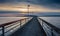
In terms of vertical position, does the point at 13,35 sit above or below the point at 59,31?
below

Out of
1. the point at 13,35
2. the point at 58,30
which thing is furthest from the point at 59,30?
the point at 13,35

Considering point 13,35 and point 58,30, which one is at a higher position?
point 58,30

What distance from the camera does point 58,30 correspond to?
545 cm

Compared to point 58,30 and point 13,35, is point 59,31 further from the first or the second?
point 13,35

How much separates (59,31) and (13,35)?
6095 millimetres

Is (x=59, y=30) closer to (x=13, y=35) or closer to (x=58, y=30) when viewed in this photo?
(x=58, y=30)

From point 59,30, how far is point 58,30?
0.04 metres

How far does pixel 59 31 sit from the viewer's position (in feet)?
17.7

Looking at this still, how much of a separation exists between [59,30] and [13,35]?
6.07 m

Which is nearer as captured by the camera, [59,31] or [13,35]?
[59,31]

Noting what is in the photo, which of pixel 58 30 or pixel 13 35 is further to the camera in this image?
pixel 13 35

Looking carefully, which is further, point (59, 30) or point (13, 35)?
point (13, 35)

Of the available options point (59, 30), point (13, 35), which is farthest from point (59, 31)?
point (13, 35)
